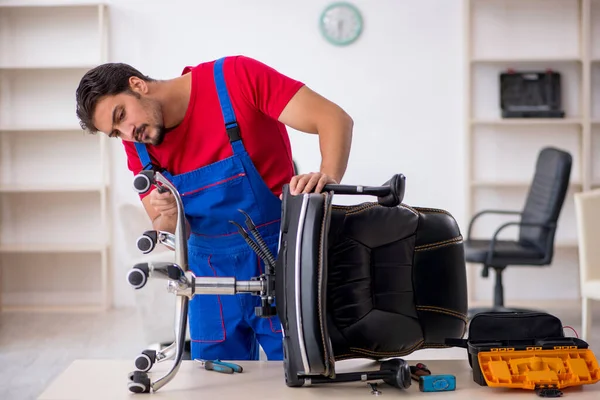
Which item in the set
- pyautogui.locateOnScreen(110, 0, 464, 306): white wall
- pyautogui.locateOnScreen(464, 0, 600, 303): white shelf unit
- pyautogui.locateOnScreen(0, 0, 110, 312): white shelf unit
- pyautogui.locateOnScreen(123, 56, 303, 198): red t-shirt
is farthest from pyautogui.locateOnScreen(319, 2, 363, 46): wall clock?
pyautogui.locateOnScreen(123, 56, 303, 198): red t-shirt

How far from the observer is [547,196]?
429 centimetres

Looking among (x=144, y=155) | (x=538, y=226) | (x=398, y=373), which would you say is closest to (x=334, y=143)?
(x=144, y=155)

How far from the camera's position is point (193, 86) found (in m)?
1.92

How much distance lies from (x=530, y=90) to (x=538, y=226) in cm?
124

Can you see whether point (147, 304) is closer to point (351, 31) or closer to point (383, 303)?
point (383, 303)

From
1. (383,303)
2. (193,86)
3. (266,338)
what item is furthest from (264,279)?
(193,86)

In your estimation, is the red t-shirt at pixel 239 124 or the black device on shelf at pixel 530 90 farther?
the black device on shelf at pixel 530 90

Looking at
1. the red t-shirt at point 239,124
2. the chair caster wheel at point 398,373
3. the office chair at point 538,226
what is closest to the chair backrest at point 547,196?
the office chair at point 538,226

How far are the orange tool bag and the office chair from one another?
109 inches

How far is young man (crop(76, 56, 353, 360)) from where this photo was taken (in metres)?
1.83

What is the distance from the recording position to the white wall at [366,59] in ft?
17.1

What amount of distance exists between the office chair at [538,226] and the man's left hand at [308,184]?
2966 mm

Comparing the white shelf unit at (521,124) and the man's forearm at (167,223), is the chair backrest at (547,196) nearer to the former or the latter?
the white shelf unit at (521,124)

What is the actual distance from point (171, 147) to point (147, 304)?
1737 millimetres
